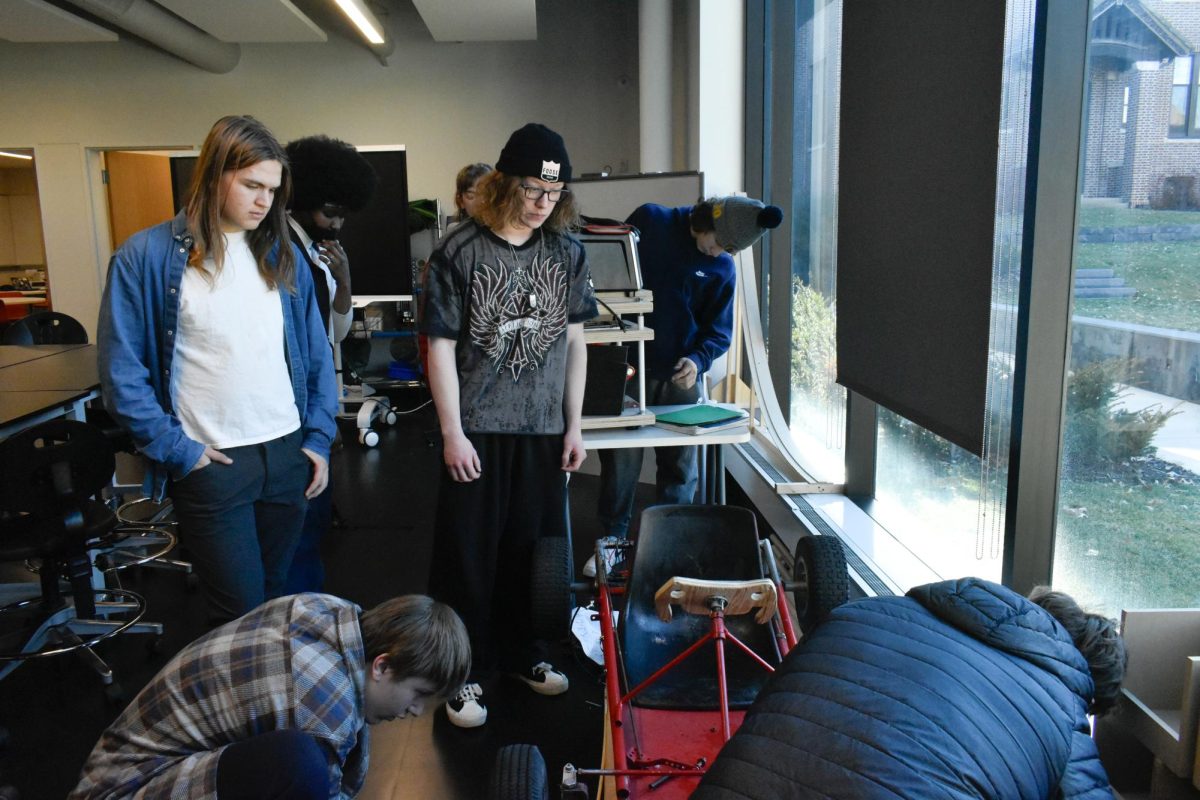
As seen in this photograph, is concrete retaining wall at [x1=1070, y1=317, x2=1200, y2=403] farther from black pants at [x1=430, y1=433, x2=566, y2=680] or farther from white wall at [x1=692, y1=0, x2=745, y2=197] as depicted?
white wall at [x1=692, y1=0, x2=745, y2=197]

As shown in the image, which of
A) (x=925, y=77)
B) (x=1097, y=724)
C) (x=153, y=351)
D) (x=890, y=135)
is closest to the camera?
(x=1097, y=724)

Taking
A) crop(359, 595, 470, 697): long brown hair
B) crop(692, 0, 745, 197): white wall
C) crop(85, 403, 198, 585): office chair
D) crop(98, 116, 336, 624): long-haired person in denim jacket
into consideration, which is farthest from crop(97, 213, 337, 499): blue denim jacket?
crop(692, 0, 745, 197): white wall

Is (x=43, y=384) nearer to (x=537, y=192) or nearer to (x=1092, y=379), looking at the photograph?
(x=537, y=192)

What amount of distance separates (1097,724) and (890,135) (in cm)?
139

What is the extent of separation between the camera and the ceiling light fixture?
5891 mm

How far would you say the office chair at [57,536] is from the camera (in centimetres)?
232

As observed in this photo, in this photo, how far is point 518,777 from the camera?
1.41 meters

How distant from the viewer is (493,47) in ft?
25.4

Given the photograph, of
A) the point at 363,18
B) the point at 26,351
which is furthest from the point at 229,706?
the point at 363,18

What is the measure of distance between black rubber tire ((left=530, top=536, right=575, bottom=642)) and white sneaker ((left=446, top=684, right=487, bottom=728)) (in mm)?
353

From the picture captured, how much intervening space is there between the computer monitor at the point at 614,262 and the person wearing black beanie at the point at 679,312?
255 mm

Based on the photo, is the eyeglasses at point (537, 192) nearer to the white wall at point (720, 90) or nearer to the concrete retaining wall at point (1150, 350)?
the concrete retaining wall at point (1150, 350)

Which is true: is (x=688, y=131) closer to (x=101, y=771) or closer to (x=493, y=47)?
(x=493, y=47)

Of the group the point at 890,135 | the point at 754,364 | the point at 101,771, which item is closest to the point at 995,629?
the point at 101,771
